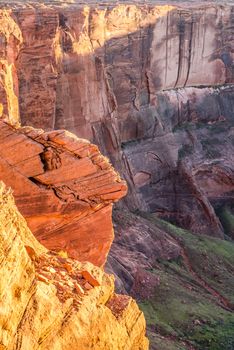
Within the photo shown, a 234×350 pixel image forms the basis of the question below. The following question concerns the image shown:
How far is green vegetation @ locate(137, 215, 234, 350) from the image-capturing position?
3347 centimetres

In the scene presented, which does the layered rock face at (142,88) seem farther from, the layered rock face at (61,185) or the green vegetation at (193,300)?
the layered rock face at (61,185)

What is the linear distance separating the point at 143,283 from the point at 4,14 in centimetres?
1761

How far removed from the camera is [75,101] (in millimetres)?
46844

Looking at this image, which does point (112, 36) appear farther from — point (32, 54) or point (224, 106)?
point (224, 106)

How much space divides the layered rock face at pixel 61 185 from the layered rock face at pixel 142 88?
13.2m

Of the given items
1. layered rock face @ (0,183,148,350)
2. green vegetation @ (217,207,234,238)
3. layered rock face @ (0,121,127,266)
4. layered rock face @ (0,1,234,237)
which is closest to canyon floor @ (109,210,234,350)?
layered rock face @ (0,1,234,237)

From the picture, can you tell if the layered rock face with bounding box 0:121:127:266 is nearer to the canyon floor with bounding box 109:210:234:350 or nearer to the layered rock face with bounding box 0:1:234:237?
the canyon floor with bounding box 109:210:234:350

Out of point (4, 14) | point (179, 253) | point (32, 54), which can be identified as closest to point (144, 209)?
point (179, 253)

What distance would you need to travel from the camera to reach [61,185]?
2292 centimetres

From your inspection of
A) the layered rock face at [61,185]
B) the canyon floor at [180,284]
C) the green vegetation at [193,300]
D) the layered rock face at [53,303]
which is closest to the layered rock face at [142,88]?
the canyon floor at [180,284]

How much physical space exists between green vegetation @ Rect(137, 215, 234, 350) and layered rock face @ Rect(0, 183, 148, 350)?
11074mm

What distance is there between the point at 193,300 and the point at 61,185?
1812 cm

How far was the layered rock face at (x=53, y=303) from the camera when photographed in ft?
43.8

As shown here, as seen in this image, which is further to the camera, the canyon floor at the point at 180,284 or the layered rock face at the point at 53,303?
the canyon floor at the point at 180,284
